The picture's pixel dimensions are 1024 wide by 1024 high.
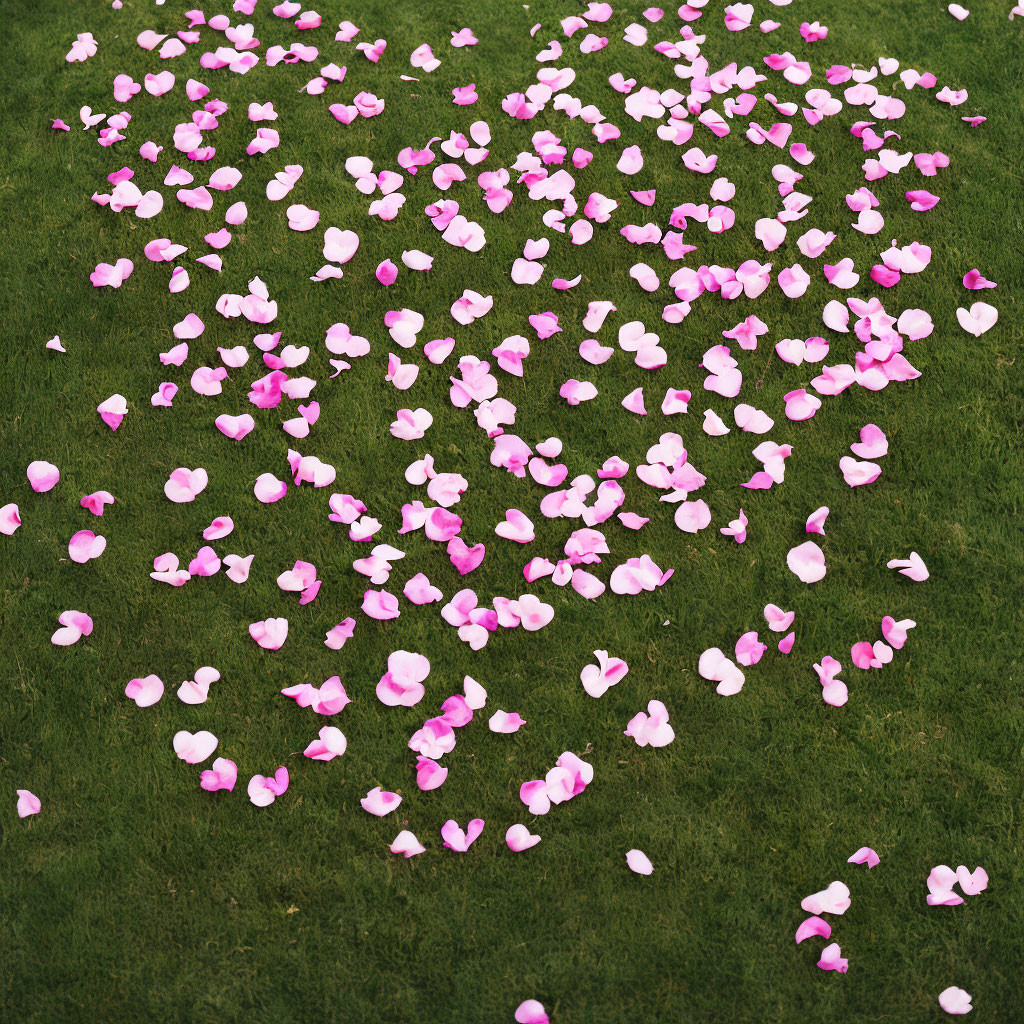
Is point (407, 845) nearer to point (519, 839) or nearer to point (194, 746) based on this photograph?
point (519, 839)

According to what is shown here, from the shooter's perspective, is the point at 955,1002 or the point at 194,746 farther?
the point at 194,746

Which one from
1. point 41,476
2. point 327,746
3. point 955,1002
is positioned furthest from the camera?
point 41,476

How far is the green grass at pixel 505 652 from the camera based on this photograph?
5.62 feet

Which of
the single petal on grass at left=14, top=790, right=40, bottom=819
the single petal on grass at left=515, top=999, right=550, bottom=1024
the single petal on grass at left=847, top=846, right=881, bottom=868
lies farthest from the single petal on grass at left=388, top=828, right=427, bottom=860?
the single petal on grass at left=847, top=846, right=881, bottom=868

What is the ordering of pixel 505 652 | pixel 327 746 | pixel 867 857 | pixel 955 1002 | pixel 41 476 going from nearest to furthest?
pixel 955 1002
pixel 867 857
pixel 327 746
pixel 505 652
pixel 41 476

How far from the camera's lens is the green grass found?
5.62 feet

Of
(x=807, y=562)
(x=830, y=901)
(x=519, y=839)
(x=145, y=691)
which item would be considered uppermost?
(x=807, y=562)

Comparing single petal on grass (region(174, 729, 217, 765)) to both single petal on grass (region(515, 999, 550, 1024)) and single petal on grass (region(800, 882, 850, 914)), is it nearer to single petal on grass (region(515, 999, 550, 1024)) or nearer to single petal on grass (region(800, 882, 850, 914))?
single petal on grass (region(515, 999, 550, 1024))

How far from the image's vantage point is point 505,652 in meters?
2.03

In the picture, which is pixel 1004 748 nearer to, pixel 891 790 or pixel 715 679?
pixel 891 790

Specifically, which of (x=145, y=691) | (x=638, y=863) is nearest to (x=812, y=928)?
(x=638, y=863)

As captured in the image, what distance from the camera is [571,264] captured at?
102 inches

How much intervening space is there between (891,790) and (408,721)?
0.98m

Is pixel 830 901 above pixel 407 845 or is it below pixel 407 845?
above
